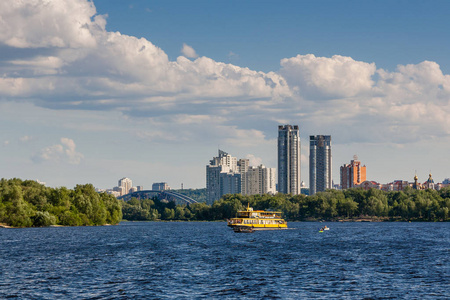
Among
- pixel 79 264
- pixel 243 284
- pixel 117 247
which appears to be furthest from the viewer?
pixel 117 247

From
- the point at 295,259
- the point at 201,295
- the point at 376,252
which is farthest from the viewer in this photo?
the point at 376,252

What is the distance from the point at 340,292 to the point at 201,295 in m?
14.1

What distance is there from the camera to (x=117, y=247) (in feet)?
391

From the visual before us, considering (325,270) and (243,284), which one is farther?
(325,270)

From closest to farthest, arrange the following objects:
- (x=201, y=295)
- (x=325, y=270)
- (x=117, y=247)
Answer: (x=201, y=295) < (x=325, y=270) < (x=117, y=247)

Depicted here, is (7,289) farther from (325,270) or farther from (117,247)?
(117,247)

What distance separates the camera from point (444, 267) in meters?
82.2

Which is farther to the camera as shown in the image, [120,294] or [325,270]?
[325,270]

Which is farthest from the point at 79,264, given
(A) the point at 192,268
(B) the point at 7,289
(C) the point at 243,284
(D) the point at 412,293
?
(D) the point at 412,293

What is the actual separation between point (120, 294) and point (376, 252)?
62.3 m

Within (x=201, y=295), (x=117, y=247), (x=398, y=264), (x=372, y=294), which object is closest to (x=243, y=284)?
(x=201, y=295)

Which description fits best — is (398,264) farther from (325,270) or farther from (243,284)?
(243,284)

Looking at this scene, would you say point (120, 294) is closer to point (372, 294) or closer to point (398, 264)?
point (372, 294)

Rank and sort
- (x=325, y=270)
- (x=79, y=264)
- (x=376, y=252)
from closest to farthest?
(x=325, y=270)
(x=79, y=264)
(x=376, y=252)
